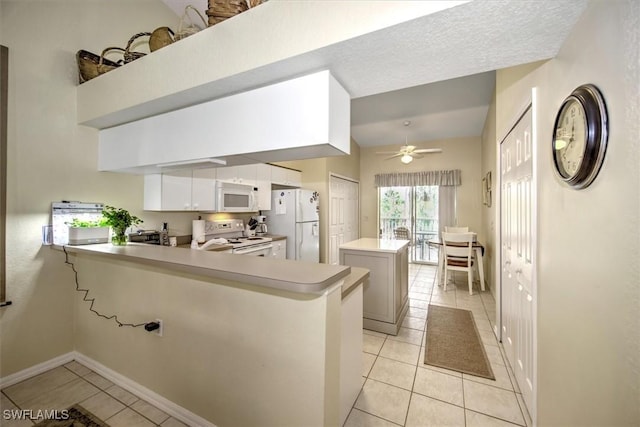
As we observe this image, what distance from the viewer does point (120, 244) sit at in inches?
86.9

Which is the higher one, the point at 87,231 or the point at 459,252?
the point at 87,231

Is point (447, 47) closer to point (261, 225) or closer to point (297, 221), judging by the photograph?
point (297, 221)

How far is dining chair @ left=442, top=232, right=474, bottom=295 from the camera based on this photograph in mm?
3916

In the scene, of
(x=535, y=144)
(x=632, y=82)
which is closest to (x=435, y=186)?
(x=535, y=144)

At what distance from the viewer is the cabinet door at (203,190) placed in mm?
3031

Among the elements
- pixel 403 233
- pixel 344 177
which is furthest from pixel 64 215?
pixel 403 233

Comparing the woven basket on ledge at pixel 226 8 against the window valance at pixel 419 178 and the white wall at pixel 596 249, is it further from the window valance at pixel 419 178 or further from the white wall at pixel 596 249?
the window valance at pixel 419 178

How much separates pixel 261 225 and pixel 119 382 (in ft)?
9.14

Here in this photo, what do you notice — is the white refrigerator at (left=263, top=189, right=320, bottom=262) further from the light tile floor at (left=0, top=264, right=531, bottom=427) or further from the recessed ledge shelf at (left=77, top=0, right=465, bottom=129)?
the recessed ledge shelf at (left=77, top=0, right=465, bottom=129)

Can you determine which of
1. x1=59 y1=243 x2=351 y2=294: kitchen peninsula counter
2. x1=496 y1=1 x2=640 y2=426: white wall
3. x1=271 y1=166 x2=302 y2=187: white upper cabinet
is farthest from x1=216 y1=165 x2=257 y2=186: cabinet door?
x1=496 y1=1 x2=640 y2=426: white wall

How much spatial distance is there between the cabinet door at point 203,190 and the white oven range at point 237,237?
1.52 ft

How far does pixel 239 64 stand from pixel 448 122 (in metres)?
4.89

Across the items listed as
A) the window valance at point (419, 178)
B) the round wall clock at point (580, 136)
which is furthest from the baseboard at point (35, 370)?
the window valance at point (419, 178)

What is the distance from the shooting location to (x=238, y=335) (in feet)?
4.51
